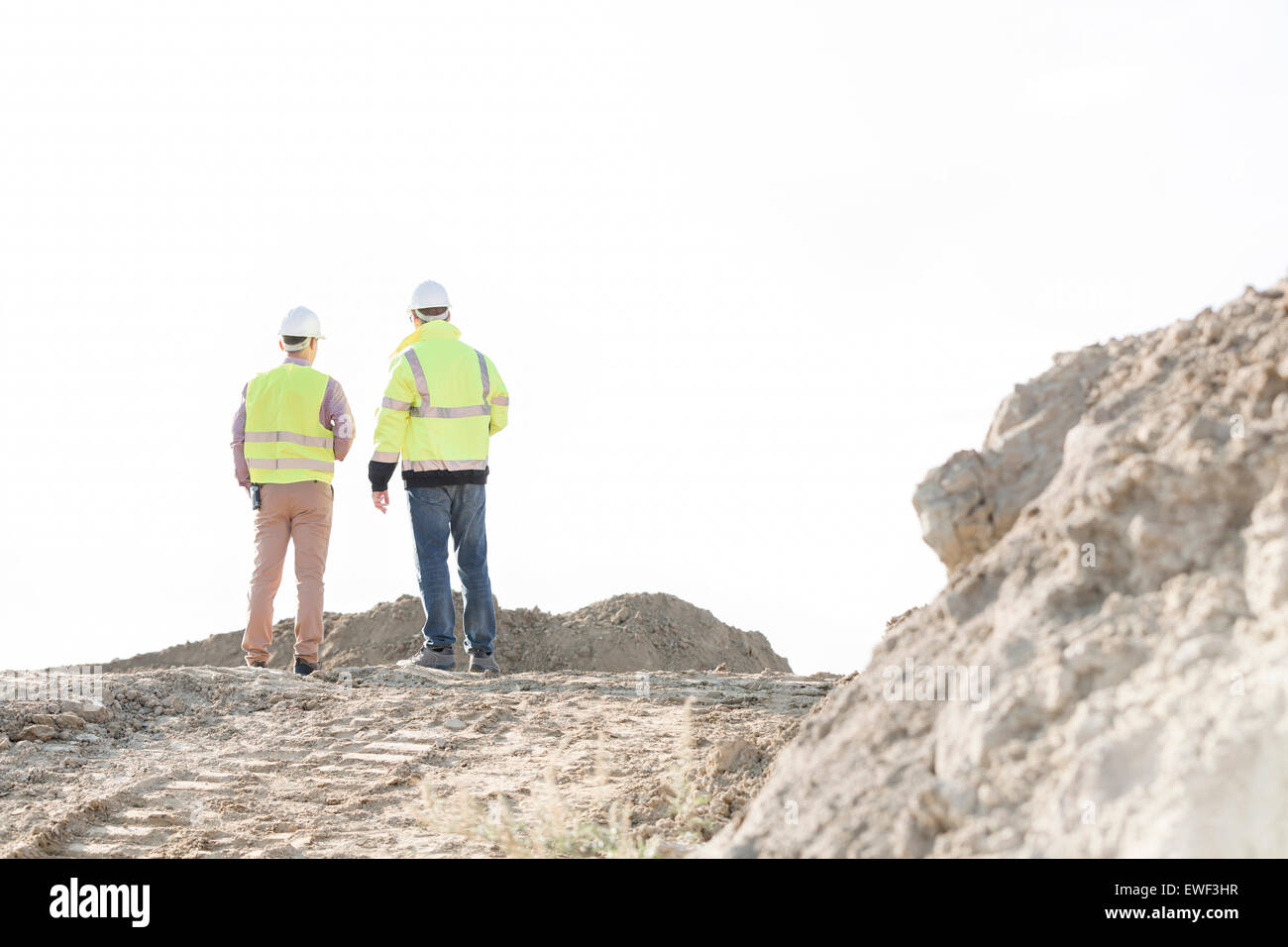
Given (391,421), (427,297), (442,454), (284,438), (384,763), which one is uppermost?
(427,297)

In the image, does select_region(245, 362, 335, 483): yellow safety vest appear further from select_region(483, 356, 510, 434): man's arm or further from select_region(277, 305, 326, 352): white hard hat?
select_region(483, 356, 510, 434): man's arm

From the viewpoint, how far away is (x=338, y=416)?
9023 millimetres

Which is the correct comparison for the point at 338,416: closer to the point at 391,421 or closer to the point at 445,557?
the point at 391,421

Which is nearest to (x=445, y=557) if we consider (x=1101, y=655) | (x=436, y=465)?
(x=436, y=465)

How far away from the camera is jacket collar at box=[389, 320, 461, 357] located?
9125mm

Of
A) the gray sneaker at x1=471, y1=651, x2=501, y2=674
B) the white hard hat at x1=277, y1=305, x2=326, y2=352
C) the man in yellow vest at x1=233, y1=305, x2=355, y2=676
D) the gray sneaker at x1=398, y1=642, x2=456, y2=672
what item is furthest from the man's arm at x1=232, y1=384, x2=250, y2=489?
the gray sneaker at x1=471, y1=651, x2=501, y2=674

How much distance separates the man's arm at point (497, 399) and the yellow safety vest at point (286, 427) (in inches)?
50.0

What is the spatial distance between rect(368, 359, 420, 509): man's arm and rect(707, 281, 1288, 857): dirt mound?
577 cm

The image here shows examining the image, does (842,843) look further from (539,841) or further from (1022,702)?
(539,841)

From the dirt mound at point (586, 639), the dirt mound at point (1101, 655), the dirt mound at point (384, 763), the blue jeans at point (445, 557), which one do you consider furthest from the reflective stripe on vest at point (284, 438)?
the dirt mound at point (1101, 655)

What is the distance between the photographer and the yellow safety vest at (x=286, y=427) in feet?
29.3

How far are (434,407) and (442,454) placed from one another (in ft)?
1.20
